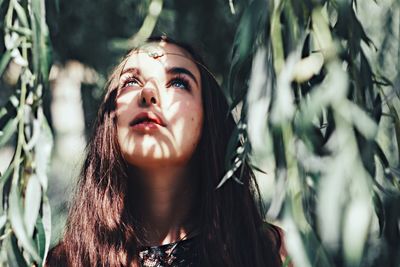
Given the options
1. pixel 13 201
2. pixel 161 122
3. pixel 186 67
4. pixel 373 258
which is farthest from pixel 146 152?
pixel 373 258

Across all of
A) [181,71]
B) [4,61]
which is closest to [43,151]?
[4,61]

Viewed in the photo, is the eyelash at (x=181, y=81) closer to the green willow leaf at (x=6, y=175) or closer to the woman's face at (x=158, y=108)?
the woman's face at (x=158, y=108)

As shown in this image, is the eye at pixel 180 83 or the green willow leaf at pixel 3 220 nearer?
the green willow leaf at pixel 3 220

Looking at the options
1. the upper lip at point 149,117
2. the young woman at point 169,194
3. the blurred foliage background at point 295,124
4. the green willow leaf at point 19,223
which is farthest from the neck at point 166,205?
the green willow leaf at point 19,223

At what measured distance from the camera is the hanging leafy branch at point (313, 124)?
0.94 meters

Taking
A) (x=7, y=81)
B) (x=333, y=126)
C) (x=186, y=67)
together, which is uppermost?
(x=7, y=81)

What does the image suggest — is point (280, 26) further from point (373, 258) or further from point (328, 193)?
point (373, 258)

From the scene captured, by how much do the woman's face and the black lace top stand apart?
0.48 ft

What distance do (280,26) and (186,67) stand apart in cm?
39

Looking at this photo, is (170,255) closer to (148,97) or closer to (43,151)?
(148,97)

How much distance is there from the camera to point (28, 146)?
1.09 m

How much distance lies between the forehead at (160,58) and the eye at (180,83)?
0.08 feet

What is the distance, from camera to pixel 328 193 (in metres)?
0.92

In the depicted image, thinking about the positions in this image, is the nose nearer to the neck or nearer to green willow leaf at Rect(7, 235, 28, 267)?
the neck
